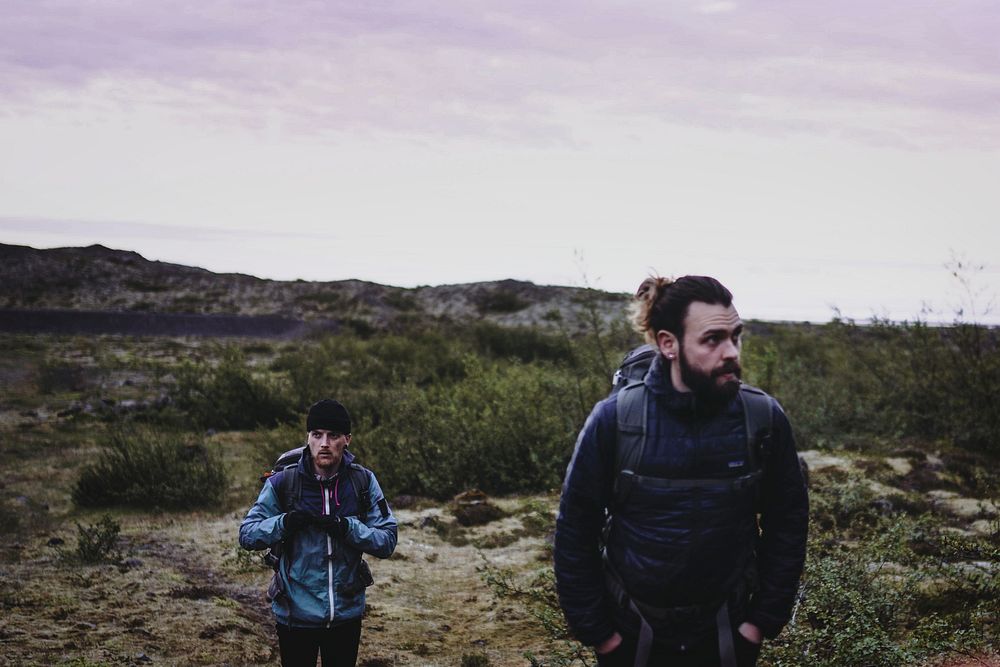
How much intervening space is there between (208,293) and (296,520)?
54.7m

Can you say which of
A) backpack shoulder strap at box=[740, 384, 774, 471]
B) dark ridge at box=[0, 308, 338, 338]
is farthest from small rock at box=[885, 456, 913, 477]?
dark ridge at box=[0, 308, 338, 338]

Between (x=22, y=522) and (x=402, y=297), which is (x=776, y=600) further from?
(x=402, y=297)

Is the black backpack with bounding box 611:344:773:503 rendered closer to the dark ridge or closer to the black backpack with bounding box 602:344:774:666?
the black backpack with bounding box 602:344:774:666

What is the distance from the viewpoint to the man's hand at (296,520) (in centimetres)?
351

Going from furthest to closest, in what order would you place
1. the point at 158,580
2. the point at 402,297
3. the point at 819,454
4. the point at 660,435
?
the point at 402,297
the point at 819,454
the point at 158,580
the point at 660,435

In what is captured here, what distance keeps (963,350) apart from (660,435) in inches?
429

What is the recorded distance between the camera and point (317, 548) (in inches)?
143

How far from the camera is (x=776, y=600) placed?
8.66 feet

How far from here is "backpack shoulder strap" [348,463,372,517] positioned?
3.81 metres

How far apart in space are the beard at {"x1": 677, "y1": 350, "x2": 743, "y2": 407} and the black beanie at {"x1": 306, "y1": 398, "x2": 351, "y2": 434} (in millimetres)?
1669

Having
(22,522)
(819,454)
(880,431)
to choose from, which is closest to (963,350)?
(880,431)

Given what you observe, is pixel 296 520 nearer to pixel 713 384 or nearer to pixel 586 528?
pixel 586 528

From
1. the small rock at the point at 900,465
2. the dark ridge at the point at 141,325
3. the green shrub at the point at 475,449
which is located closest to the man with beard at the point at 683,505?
the green shrub at the point at 475,449

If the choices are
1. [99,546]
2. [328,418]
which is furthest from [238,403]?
[328,418]
